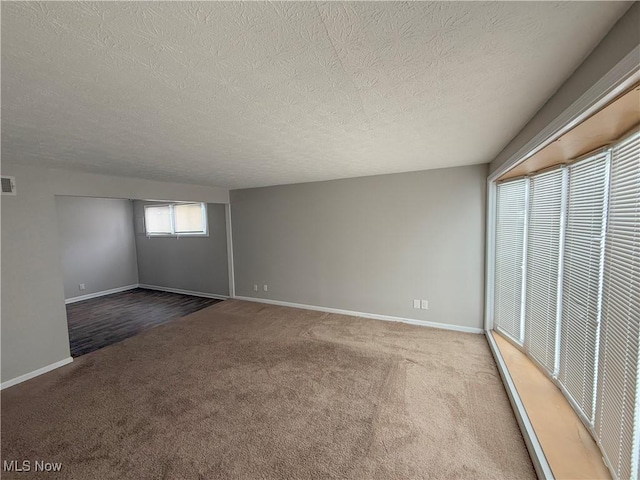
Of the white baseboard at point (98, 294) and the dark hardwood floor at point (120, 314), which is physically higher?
the white baseboard at point (98, 294)

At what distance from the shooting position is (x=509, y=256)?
2.98m

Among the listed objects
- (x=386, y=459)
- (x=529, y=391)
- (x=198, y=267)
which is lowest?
(x=386, y=459)

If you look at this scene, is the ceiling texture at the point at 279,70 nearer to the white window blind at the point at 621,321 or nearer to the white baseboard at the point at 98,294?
the white window blind at the point at 621,321

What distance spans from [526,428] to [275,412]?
6.05 feet

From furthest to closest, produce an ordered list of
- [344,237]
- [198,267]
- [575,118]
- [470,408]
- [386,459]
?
[198,267] → [344,237] → [470,408] → [386,459] → [575,118]

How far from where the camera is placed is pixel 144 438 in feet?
6.19

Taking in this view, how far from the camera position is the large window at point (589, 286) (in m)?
1.30

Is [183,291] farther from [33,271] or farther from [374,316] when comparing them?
[374,316]

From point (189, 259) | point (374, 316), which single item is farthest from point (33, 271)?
point (374, 316)

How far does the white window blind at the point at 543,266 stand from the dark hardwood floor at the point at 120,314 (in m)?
5.07

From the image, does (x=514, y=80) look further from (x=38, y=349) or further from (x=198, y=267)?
(x=198, y=267)

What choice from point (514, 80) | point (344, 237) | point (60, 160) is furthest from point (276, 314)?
point (514, 80)

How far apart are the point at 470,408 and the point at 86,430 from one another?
305 centimetres

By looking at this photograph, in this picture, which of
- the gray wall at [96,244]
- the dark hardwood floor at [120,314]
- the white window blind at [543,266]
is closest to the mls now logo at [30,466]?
the dark hardwood floor at [120,314]
